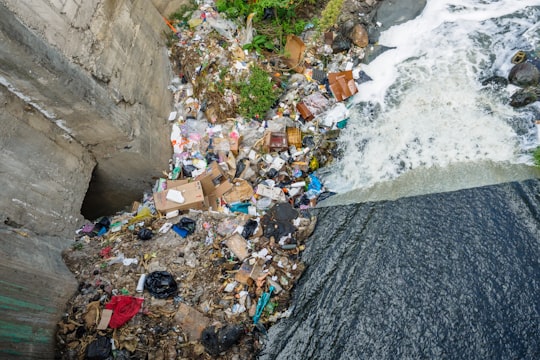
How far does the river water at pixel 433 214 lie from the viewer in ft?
10.5

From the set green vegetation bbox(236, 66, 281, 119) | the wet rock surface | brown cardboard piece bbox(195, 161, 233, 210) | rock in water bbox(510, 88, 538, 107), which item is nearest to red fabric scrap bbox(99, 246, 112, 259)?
brown cardboard piece bbox(195, 161, 233, 210)

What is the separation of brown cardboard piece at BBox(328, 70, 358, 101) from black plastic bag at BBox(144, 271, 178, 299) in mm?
3262

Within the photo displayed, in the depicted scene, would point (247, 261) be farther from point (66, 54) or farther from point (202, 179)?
point (66, 54)

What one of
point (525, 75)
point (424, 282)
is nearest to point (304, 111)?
point (424, 282)

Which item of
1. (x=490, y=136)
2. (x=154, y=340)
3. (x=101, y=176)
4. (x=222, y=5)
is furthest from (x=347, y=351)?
(x=222, y=5)

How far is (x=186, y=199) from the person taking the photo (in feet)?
13.7

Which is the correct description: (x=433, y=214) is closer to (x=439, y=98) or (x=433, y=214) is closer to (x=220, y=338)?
(x=439, y=98)

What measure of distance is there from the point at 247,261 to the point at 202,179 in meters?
1.21

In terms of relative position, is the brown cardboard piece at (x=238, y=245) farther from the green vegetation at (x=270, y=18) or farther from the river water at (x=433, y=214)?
the green vegetation at (x=270, y=18)

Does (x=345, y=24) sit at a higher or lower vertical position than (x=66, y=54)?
lower

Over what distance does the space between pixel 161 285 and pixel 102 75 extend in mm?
2226

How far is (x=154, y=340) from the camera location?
3.26m

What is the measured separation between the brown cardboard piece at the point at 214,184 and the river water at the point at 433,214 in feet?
3.93

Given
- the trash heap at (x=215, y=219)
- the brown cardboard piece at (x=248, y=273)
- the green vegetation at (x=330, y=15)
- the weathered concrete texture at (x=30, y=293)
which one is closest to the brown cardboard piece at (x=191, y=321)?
the trash heap at (x=215, y=219)
